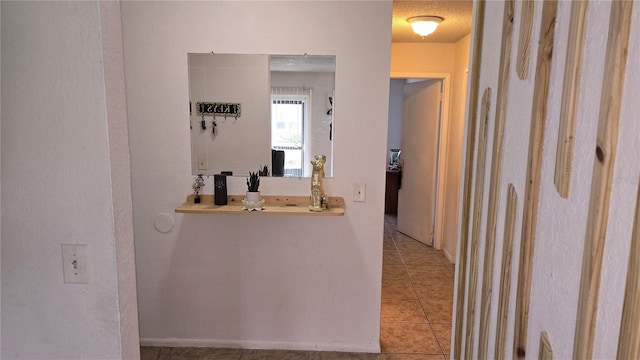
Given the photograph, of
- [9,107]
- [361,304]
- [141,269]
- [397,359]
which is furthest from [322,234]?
[9,107]

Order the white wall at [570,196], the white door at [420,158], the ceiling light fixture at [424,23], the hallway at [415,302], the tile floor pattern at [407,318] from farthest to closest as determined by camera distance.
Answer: the white door at [420,158] → the ceiling light fixture at [424,23] → the hallway at [415,302] → the tile floor pattern at [407,318] → the white wall at [570,196]

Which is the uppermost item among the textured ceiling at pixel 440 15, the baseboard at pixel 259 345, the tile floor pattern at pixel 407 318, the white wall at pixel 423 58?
the textured ceiling at pixel 440 15

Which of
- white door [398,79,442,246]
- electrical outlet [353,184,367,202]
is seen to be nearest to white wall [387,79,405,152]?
white door [398,79,442,246]

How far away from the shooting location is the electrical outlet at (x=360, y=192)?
2318mm

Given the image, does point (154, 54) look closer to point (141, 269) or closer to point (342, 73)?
point (342, 73)

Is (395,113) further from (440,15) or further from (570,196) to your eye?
(570,196)

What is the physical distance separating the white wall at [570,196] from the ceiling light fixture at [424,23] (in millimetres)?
2578

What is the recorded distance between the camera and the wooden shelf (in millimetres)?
2137

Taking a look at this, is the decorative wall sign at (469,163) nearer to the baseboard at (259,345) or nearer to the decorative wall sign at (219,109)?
the baseboard at (259,345)

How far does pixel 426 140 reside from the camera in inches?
183

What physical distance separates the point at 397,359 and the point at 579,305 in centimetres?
199

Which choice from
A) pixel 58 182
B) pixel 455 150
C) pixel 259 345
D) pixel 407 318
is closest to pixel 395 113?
pixel 455 150

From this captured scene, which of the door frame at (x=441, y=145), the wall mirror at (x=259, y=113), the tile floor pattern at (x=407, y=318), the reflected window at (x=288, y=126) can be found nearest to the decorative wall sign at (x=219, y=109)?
the wall mirror at (x=259, y=113)

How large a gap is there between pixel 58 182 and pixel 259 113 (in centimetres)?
140
